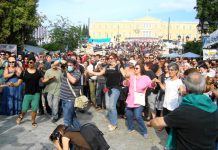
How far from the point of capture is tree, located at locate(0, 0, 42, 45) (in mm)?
30203

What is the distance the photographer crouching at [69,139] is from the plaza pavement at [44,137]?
251 cm

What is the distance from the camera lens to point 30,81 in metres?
8.77

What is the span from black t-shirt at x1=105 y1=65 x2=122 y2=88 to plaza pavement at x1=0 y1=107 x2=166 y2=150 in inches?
45.0

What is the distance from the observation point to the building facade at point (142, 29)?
143500 millimetres

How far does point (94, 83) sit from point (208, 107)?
930 centimetres

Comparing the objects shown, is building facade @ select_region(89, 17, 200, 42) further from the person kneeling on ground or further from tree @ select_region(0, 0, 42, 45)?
the person kneeling on ground

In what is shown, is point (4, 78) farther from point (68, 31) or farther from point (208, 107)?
point (68, 31)

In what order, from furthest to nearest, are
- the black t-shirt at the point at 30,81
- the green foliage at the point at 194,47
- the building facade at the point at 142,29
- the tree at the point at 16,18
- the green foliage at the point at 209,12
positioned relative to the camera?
1. the building facade at the point at 142,29
2. the green foliage at the point at 194,47
3. the green foliage at the point at 209,12
4. the tree at the point at 16,18
5. the black t-shirt at the point at 30,81

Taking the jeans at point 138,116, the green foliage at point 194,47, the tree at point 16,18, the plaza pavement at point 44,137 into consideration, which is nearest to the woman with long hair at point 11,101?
the plaza pavement at point 44,137

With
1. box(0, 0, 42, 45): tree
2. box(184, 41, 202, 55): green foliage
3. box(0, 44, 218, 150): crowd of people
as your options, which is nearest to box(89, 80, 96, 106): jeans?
box(0, 44, 218, 150): crowd of people

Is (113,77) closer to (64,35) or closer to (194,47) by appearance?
(64,35)

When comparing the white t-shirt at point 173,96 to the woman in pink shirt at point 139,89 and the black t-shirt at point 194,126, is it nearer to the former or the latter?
the woman in pink shirt at point 139,89

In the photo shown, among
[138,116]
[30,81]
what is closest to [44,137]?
[30,81]

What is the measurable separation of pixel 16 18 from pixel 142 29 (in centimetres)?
11703
